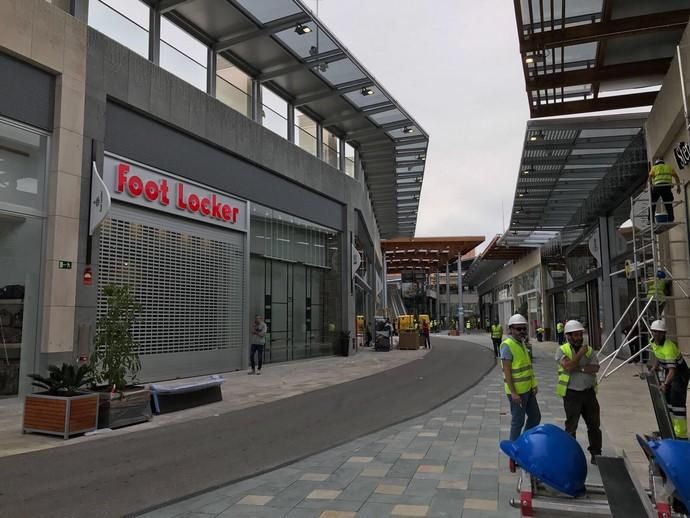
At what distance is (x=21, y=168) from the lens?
10.9 metres

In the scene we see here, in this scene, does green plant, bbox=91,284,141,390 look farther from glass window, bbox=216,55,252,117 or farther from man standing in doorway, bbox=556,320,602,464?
glass window, bbox=216,55,252,117

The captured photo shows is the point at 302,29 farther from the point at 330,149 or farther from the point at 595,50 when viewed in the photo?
the point at 330,149

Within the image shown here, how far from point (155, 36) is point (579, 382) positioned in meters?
13.5

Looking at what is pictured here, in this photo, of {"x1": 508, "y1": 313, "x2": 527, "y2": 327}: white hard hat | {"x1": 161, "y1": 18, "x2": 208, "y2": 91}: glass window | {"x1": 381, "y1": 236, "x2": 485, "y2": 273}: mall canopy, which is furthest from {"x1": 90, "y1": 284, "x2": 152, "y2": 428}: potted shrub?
{"x1": 381, "y1": 236, "x2": 485, "y2": 273}: mall canopy

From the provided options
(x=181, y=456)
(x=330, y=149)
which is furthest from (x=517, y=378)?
(x=330, y=149)

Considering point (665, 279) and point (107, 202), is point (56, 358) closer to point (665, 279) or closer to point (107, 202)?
point (107, 202)

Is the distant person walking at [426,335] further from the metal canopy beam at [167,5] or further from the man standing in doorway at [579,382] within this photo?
the man standing in doorway at [579,382]

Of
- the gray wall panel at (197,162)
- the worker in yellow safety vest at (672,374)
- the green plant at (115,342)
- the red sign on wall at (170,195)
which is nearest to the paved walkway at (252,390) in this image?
the green plant at (115,342)

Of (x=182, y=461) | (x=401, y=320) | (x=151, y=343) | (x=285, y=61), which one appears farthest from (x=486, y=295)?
(x=182, y=461)

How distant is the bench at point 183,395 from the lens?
9.61 meters

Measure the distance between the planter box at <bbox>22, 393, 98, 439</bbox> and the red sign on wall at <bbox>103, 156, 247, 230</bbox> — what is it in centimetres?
595

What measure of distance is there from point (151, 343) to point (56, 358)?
282cm

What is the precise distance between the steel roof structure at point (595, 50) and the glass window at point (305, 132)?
10.3 meters

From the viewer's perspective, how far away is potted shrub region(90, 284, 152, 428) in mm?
8530
